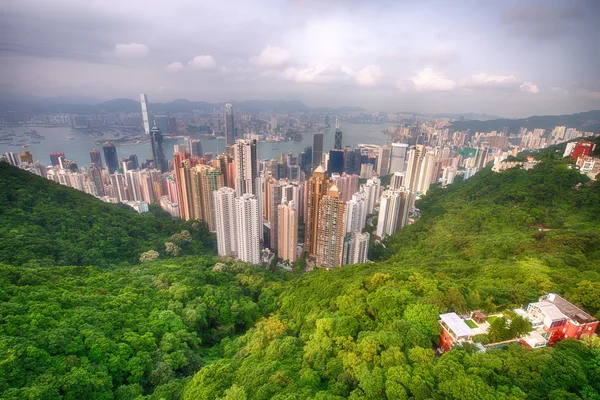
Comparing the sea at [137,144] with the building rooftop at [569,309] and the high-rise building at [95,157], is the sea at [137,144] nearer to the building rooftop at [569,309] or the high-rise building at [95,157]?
the high-rise building at [95,157]

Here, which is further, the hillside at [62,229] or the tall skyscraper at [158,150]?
the tall skyscraper at [158,150]

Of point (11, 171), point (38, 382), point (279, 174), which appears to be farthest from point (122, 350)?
point (279, 174)

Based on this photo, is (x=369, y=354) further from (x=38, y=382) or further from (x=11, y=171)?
(x=11, y=171)

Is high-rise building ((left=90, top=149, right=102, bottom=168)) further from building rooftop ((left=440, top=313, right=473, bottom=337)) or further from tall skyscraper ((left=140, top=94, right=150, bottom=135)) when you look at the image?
building rooftop ((left=440, top=313, right=473, bottom=337))

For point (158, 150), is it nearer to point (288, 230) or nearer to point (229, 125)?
point (229, 125)

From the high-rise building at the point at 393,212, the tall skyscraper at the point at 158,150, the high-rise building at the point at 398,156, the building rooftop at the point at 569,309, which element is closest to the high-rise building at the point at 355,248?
the high-rise building at the point at 393,212

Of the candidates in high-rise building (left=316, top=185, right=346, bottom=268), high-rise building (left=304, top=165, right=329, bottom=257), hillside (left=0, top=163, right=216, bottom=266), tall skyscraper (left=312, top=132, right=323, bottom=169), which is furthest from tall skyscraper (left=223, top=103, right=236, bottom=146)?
high-rise building (left=316, top=185, right=346, bottom=268)
